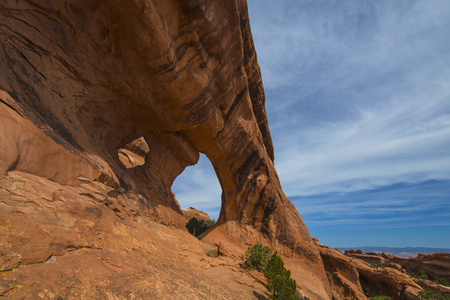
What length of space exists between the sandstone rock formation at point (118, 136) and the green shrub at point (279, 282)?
13.7ft

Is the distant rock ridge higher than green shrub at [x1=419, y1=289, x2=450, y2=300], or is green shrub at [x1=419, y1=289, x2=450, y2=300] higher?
the distant rock ridge

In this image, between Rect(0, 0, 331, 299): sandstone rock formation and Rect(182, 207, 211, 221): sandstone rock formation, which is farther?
Rect(182, 207, 211, 221): sandstone rock formation

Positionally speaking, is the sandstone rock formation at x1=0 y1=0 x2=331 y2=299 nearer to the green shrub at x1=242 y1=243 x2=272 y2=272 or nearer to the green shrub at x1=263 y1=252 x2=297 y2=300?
the green shrub at x1=242 y1=243 x2=272 y2=272

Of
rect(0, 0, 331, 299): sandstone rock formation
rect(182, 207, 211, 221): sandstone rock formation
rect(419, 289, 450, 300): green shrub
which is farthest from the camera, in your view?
rect(182, 207, 211, 221): sandstone rock formation

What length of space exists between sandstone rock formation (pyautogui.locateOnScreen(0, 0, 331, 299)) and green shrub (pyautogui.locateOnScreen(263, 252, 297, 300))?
418 centimetres

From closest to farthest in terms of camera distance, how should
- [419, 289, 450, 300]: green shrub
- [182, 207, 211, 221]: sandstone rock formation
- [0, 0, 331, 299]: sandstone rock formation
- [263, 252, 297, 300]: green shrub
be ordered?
[0, 0, 331, 299]: sandstone rock formation, [263, 252, 297, 300]: green shrub, [419, 289, 450, 300]: green shrub, [182, 207, 211, 221]: sandstone rock formation

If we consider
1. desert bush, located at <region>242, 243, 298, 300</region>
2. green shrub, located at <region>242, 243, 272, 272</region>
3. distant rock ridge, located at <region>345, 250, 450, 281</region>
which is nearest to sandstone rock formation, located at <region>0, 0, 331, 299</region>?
green shrub, located at <region>242, 243, 272, 272</region>

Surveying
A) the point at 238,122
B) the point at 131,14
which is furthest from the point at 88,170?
the point at 238,122

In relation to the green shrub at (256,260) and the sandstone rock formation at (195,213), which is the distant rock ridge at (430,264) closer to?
the sandstone rock formation at (195,213)

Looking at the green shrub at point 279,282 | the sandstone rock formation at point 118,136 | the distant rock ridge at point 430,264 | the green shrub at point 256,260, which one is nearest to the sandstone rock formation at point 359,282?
the sandstone rock formation at point 118,136

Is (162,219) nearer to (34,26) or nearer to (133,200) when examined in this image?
(133,200)

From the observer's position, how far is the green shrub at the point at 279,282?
35.1 ft

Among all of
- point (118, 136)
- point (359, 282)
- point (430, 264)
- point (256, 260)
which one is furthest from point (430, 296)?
point (118, 136)

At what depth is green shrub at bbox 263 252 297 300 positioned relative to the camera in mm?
10703
